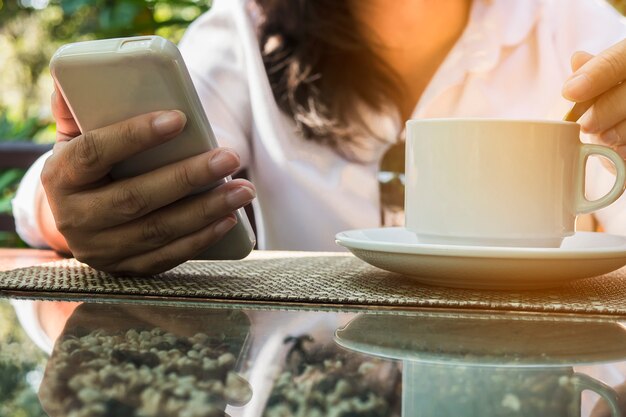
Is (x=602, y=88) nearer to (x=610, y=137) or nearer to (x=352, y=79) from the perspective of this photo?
(x=610, y=137)

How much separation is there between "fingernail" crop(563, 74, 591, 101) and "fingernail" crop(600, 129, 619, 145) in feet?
0.27

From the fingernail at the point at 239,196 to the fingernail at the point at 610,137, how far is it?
13.3 inches

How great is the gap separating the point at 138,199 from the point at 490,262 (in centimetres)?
26

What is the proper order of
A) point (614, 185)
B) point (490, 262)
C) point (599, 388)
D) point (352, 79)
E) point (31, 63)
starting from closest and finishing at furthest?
1. point (599, 388)
2. point (490, 262)
3. point (614, 185)
4. point (352, 79)
5. point (31, 63)

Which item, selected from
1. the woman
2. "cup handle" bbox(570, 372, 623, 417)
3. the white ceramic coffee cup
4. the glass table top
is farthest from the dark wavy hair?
"cup handle" bbox(570, 372, 623, 417)

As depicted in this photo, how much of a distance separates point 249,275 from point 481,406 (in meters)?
0.37

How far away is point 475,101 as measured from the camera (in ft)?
4.14

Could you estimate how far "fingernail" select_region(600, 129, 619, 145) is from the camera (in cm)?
65

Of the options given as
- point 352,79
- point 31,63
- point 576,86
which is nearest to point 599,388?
point 576,86

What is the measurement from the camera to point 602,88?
59cm

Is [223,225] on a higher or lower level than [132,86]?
lower

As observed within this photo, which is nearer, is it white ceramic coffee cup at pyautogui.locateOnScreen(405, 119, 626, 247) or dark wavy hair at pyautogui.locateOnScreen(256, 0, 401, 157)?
white ceramic coffee cup at pyautogui.locateOnScreen(405, 119, 626, 247)

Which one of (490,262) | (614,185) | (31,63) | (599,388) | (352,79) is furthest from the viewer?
(31,63)

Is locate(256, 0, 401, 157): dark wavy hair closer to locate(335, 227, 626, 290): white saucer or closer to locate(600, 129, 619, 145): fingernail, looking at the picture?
locate(600, 129, 619, 145): fingernail
